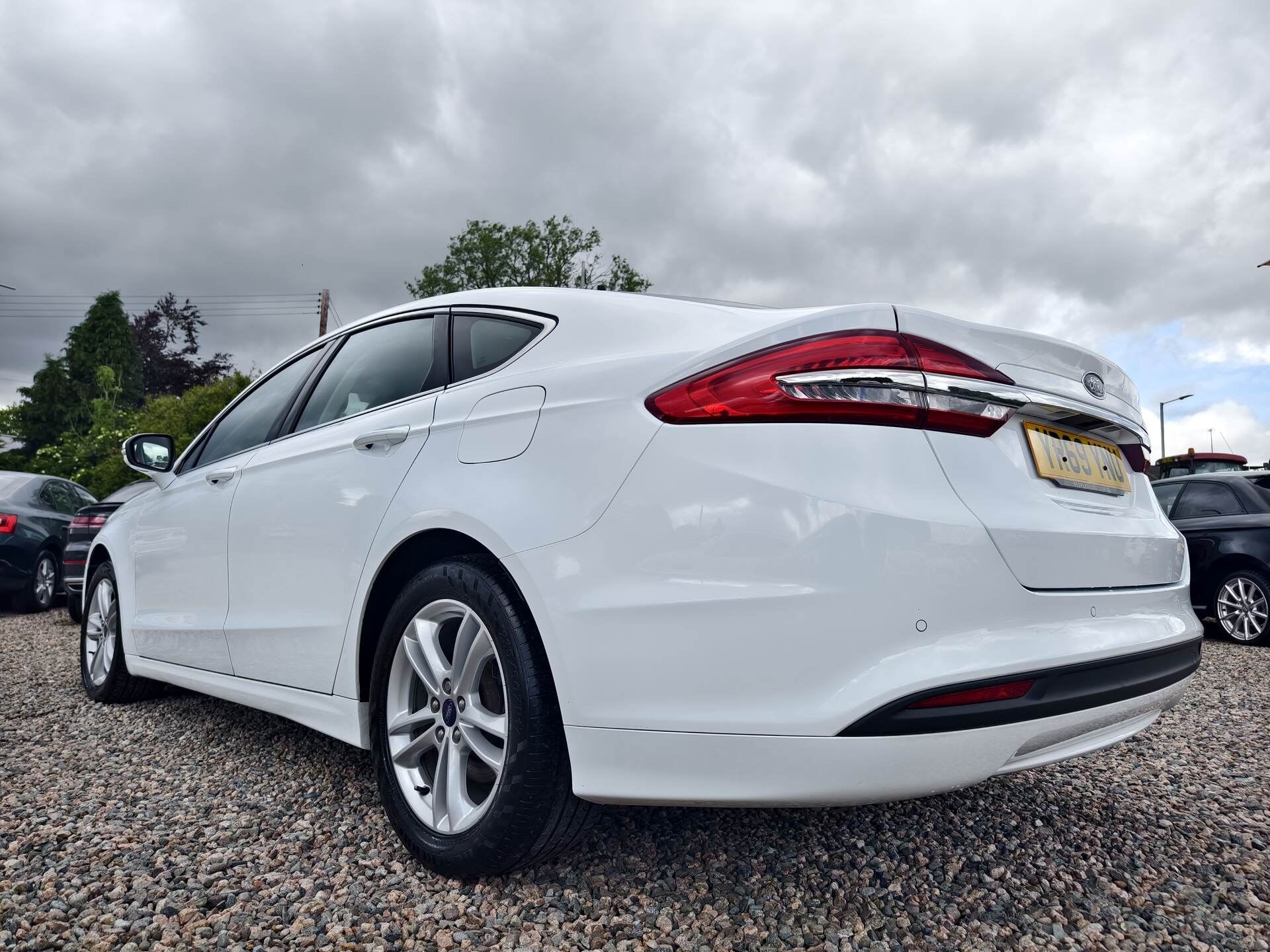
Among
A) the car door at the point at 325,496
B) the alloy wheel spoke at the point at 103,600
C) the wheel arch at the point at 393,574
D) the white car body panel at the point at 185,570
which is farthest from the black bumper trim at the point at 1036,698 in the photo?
the alloy wheel spoke at the point at 103,600

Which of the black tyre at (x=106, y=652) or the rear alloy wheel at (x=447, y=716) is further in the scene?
the black tyre at (x=106, y=652)

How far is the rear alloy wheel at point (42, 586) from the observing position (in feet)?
29.2

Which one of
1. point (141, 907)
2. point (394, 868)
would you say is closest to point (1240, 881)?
point (394, 868)

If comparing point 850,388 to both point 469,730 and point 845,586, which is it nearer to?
point 845,586

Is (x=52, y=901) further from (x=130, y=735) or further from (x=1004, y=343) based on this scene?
(x=1004, y=343)

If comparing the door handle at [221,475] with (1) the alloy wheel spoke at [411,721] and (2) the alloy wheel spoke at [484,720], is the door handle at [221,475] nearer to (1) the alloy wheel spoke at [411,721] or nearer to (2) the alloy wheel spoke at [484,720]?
(1) the alloy wheel spoke at [411,721]

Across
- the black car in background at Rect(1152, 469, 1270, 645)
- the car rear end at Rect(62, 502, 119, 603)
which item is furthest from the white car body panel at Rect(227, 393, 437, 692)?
the black car in background at Rect(1152, 469, 1270, 645)

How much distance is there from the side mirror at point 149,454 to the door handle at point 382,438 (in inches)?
78.1

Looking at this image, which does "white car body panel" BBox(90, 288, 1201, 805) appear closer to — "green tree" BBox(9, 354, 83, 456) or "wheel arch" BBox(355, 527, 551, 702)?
"wheel arch" BBox(355, 527, 551, 702)

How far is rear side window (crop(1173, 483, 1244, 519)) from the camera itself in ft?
24.3

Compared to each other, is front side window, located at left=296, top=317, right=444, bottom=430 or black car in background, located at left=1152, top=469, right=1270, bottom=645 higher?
front side window, located at left=296, top=317, right=444, bottom=430

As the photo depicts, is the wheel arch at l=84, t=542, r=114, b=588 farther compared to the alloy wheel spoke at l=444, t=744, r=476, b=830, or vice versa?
the wheel arch at l=84, t=542, r=114, b=588

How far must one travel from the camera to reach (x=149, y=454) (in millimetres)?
4062

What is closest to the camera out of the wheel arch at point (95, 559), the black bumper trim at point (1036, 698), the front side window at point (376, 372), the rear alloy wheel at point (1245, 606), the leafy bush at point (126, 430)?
the black bumper trim at point (1036, 698)
